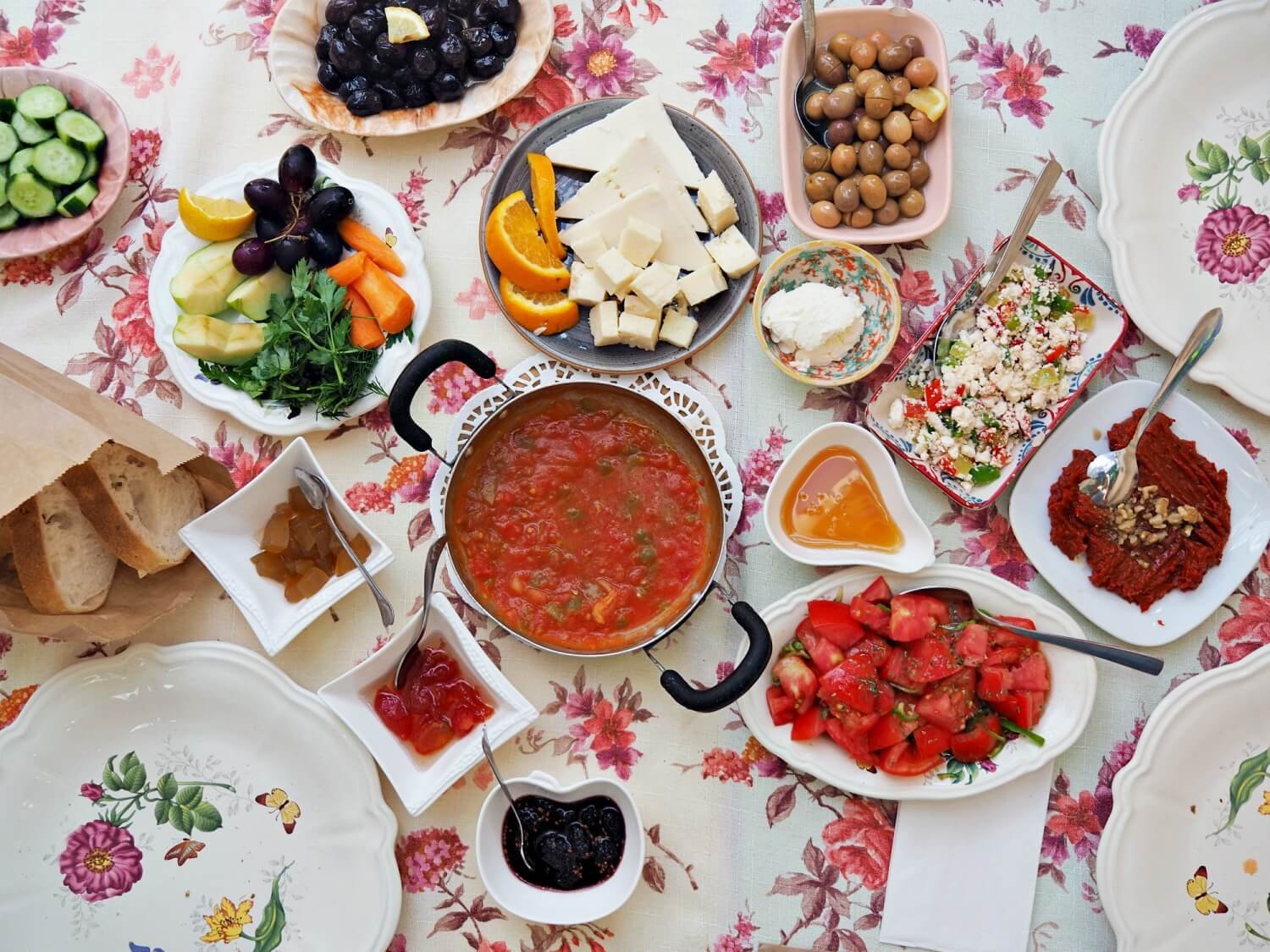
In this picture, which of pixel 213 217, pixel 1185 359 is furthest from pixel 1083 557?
pixel 213 217

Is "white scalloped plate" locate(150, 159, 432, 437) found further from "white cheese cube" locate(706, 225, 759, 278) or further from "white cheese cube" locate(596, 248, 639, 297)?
"white cheese cube" locate(706, 225, 759, 278)

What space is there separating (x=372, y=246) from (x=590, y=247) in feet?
1.94

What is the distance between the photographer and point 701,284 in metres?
2.42

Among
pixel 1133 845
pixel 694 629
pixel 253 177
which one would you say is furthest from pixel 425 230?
pixel 1133 845

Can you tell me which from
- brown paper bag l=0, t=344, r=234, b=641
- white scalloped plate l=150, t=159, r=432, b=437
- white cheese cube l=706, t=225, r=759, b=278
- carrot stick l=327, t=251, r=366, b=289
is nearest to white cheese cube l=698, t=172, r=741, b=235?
white cheese cube l=706, t=225, r=759, b=278

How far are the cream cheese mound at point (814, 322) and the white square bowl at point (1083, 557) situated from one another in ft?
1.99

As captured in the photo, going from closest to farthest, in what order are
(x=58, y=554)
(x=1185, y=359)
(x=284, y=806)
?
(x=58, y=554) → (x=1185, y=359) → (x=284, y=806)

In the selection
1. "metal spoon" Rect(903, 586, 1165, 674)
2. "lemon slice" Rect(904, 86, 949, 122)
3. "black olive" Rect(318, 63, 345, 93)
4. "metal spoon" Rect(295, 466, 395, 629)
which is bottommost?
"metal spoon" Rect(295, 466, 395, 629)

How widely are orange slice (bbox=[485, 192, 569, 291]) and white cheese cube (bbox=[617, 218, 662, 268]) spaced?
176 millimetres

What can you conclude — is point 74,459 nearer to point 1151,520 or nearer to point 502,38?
point 502,38

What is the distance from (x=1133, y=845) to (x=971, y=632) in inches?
27.6

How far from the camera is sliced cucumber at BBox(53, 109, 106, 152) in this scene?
244 cm

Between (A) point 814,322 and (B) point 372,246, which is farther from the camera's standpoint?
(B) point 372,246

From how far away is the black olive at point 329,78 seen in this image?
251cm
